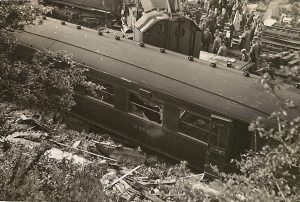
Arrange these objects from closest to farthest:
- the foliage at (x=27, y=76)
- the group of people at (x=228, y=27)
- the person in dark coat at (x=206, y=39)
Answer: the foliage at (x=27, y=76)
the group of people at (x=228, y=27)
the person in dark coat at (x=206, y=39)

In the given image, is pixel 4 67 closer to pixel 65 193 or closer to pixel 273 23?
pixel 65 193

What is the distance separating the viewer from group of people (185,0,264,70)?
1794 cm

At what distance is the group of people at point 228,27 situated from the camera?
17938mm

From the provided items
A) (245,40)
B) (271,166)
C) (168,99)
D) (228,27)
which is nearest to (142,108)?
(168,99)

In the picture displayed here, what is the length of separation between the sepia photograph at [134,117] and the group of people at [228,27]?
2.69 metres

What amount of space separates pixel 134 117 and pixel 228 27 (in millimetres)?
12623

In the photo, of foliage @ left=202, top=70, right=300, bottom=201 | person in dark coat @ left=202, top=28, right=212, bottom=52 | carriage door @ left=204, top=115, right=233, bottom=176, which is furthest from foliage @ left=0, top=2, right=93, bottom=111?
person in dark coat @ left=202, top=28, right=212, bottom=52

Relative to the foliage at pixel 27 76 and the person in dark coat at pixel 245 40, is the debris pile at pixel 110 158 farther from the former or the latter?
the person in dark coat at pixel 245 40

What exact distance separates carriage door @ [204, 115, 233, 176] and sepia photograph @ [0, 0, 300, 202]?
3cm

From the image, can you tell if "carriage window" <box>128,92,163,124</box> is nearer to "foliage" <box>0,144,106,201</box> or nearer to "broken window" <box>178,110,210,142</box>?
"broken window" <box>178,110,210,142</box>

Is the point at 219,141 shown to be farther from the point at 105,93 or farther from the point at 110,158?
the point at 105,93

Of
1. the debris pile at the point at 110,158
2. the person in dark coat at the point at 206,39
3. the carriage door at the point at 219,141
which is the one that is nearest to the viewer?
the carriage door at the point at 219,141

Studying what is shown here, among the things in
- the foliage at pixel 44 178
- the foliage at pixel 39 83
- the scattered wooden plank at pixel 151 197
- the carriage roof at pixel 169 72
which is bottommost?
the scattered wooden plank at pixel 151 197

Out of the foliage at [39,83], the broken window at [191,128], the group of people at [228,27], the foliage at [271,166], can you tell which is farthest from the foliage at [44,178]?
the group of people at [228,27]
